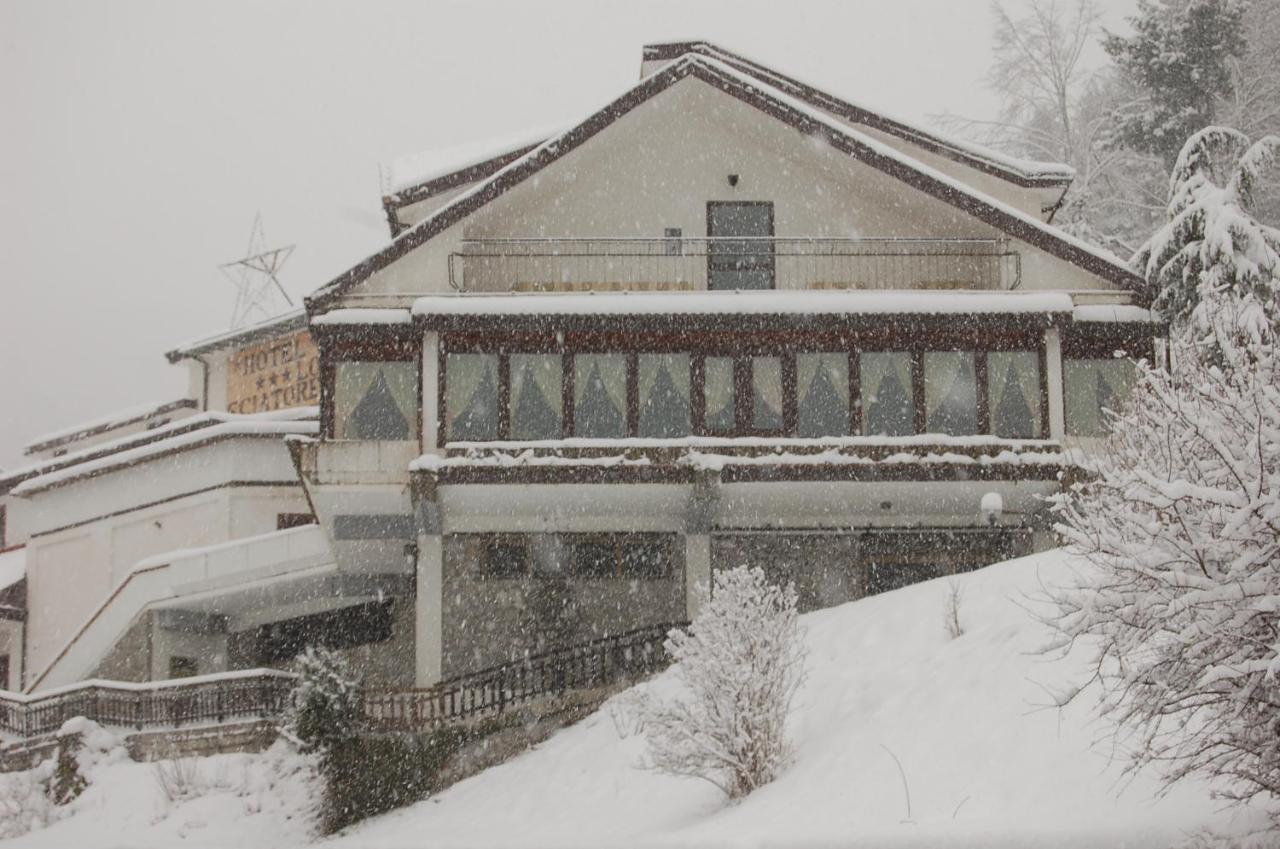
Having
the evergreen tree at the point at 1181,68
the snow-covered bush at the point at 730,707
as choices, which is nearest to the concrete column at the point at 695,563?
the snow-covered bush at the point at 730,707

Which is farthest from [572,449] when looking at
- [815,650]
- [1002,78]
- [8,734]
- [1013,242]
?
[1002,78]

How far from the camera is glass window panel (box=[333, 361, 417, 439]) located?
907 inches

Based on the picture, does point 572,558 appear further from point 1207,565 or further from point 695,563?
point 1207,565

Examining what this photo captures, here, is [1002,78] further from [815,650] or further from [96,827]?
[96,827]

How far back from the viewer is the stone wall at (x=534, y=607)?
24.6 metres

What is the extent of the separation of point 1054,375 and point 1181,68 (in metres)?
14.2

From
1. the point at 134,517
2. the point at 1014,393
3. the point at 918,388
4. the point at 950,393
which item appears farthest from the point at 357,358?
the point at 1014,393

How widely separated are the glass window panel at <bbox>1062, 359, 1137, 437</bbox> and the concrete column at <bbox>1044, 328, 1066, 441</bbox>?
13.9 inches

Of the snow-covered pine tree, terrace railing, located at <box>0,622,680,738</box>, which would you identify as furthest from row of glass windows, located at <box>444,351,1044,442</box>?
terrace railing, located at <box>0,622,680,738</box>

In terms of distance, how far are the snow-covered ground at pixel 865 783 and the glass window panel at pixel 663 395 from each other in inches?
170

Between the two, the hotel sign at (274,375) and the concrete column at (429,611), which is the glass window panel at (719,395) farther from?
the hotel sign at (274,375)

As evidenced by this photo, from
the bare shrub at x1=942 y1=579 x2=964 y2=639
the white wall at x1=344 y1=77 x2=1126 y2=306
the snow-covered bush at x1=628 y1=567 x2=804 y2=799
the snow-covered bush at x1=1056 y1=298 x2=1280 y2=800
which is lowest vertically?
the snow-covered bush at x1=628 y1=567 x2=804 y2=799

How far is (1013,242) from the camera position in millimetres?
24344

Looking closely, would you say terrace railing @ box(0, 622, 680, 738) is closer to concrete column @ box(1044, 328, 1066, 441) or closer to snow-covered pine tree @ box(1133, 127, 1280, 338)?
concrete column @ box(1044, 328, 1066, 441)
